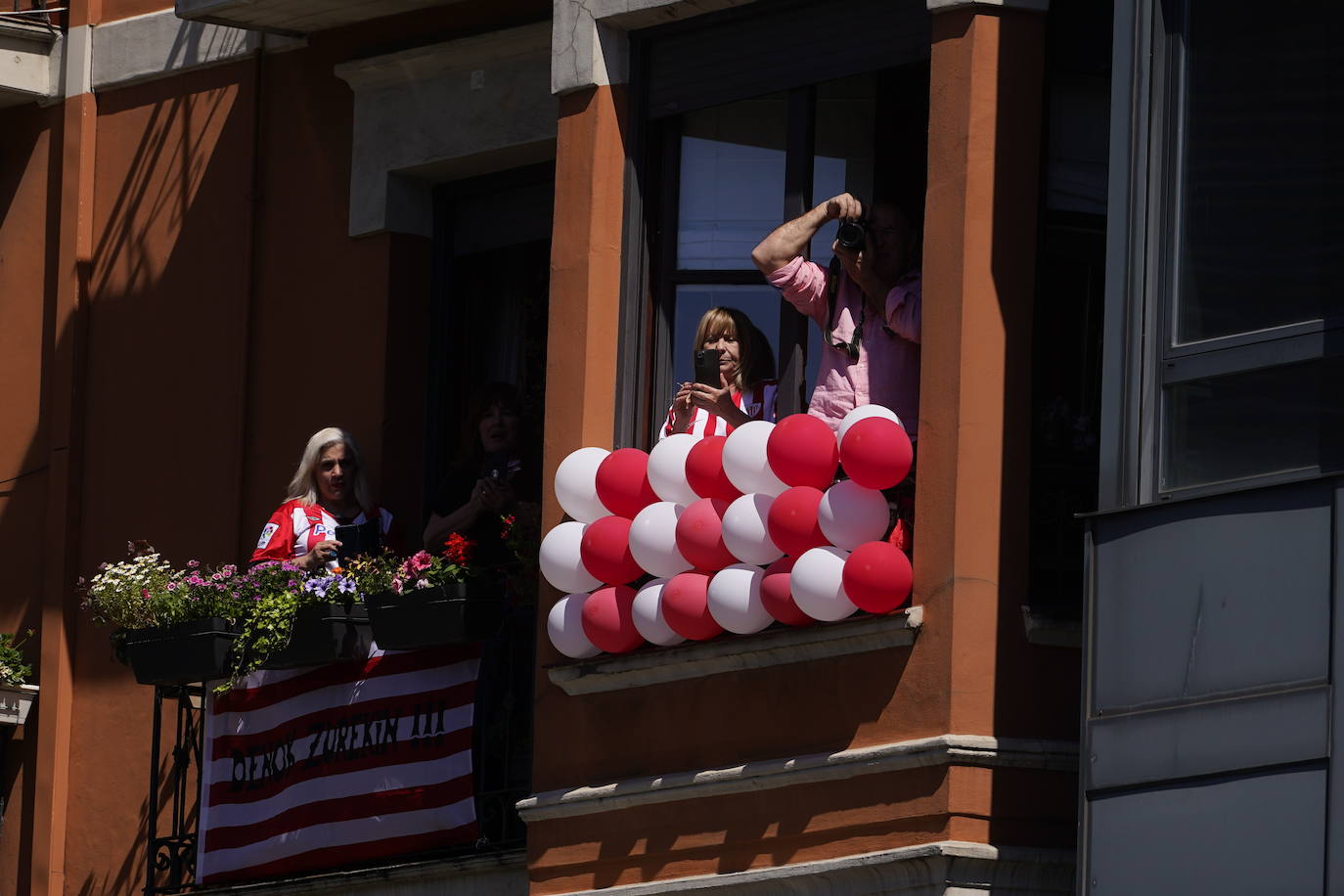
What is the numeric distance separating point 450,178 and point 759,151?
3143 millimetres

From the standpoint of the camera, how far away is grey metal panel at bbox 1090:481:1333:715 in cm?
1020

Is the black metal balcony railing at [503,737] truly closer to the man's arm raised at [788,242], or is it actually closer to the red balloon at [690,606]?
the red balloon at [690,606]

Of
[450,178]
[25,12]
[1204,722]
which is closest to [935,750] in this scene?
[1204,722]

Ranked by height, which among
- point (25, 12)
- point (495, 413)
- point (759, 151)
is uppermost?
point (25, 12)

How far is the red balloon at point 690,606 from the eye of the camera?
1220cm

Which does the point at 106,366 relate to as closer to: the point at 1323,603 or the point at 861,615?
the point at 861,615

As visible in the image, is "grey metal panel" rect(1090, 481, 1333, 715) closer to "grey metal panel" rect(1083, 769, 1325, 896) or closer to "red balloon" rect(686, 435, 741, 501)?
"grey metal panel" rect(1083, 769, 1325, 896)

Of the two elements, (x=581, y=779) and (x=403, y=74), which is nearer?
(x=581, y=779)

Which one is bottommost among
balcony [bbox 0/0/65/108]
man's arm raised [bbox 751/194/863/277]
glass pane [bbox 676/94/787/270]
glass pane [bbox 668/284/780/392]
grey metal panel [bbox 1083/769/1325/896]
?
grey metal panel [bbox 1083/769/1325/896]

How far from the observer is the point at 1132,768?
35.1 ft

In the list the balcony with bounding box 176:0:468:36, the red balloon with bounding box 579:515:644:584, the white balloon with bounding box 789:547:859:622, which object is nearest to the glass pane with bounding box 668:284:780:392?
the red balloon with bounding box 579:515:644:584

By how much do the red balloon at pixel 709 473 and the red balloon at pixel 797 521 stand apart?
42 cm

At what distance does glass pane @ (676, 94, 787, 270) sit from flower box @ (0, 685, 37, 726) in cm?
542

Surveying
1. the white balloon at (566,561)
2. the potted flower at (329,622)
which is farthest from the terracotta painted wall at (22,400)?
the white balloon at (566,561)
